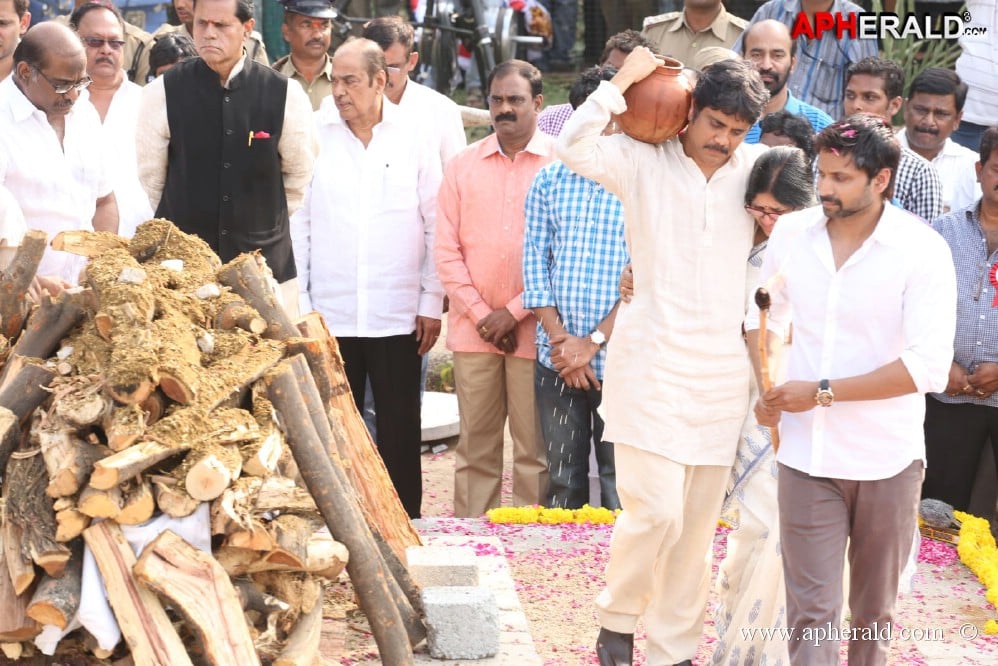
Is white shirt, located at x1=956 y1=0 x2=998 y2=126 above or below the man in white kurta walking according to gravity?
above

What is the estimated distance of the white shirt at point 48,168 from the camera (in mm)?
6230

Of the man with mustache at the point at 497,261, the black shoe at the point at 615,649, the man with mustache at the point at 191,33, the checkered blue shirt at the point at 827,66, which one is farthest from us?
the man with mustache at the point at 191,33

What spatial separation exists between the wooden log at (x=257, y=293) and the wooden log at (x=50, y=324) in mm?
543

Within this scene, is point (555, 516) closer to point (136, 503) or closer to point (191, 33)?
point (136, 503)

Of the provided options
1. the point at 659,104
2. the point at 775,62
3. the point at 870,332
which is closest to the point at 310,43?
the point at 775,62

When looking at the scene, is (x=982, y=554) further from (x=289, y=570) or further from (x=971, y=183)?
(x=289, y=570)

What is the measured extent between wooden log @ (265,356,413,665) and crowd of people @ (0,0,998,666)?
0.91 metres

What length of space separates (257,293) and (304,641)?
4.51ft

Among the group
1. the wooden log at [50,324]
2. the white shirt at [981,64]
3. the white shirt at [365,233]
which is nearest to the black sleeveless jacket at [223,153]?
the white shirt at [365,233]

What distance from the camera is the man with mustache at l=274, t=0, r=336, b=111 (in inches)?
319

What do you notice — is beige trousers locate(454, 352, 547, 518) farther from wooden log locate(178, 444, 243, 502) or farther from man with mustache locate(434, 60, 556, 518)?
wooden log locate(178, 444, 243, 502)

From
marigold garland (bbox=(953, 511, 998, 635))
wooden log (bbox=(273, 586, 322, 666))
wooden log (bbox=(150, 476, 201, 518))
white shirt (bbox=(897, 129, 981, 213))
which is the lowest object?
marigold garland (bbox=(953, 511, 998, 635))

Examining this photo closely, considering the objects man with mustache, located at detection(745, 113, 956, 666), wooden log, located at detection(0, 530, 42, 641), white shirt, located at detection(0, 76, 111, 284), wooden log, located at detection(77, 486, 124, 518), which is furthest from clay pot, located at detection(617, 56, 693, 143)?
white shirt, located at detection(0, 76, 111, 284)

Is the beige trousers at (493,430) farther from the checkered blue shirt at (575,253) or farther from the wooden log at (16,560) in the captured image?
the wooden log at (16,560)
